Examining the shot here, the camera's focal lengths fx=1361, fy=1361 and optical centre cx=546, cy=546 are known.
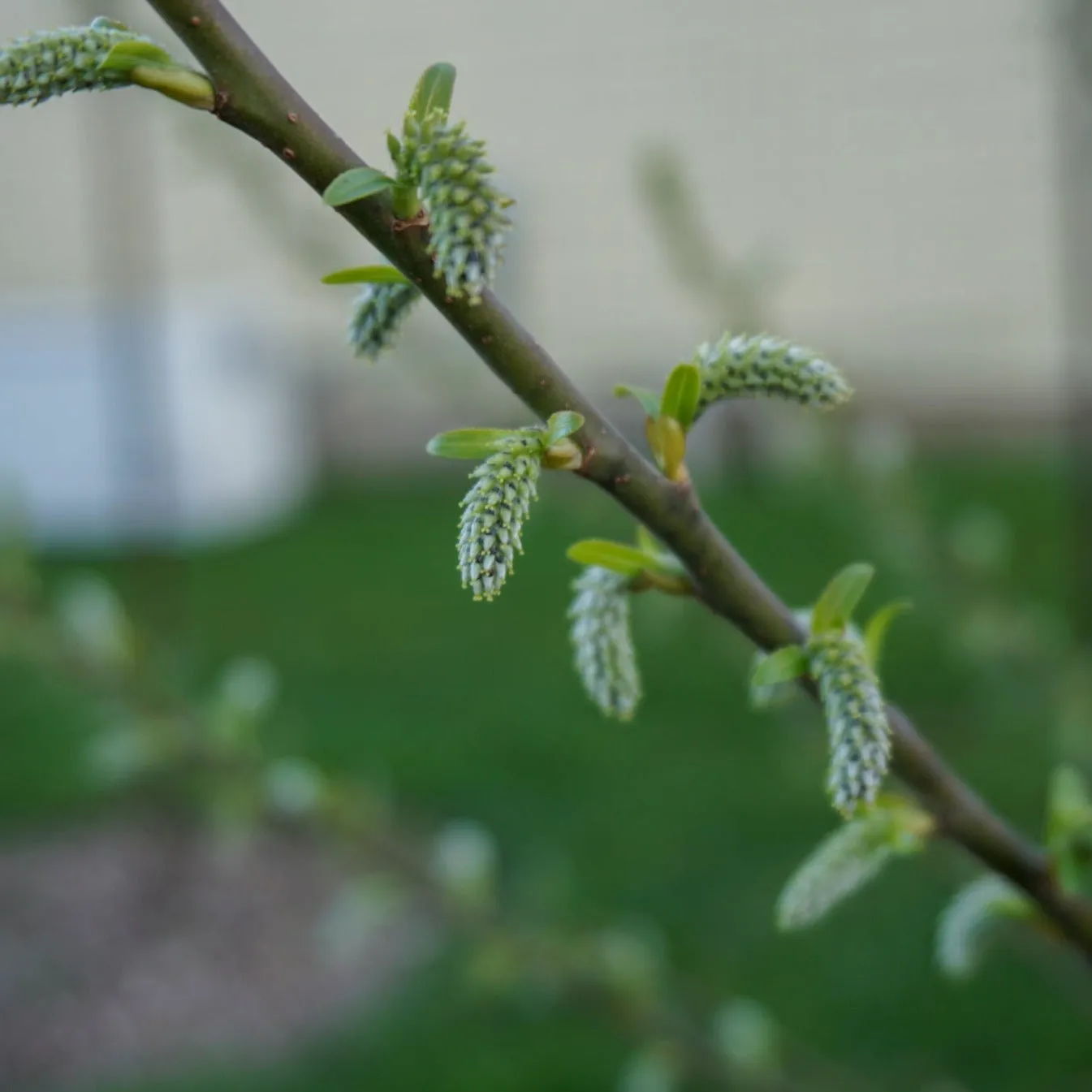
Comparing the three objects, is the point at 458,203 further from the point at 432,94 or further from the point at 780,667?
the point at 780,667

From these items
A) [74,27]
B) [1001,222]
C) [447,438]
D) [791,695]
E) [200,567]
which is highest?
[74,27]

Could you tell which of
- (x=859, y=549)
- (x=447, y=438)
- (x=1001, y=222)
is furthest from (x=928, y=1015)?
(x=1001, y=222)

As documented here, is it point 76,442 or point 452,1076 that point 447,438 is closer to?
Result: point 452,1076

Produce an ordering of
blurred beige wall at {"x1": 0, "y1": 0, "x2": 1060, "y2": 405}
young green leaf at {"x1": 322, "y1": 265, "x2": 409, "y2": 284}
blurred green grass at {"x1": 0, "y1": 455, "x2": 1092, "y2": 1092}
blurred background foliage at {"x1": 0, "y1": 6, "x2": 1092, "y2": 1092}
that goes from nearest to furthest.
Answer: young green leaf at {"x1": 322, "y1": 265, "x2": 409, "y2": 284} < blurred background foliage at {"x1": 0, "y1": 6, "x2": 1092, "y2": 1092} < blurred green grass at {"x1": 0, "y1": 455, "x2": 1092, "y2": 1092} < blurred beige wall at {"x1": 0, "y1": 0, "x2": 1060, "y2": 405}

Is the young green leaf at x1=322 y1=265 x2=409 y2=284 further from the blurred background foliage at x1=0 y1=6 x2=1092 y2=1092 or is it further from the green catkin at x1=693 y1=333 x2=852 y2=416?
the blurred background foliage at x1=0 y1=6 x2=1092 y2=1092

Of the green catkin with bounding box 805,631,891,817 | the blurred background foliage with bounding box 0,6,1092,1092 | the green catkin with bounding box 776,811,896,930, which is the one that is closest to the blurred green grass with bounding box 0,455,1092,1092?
the blurred background foliage with bounding box 0,6,1092,1092

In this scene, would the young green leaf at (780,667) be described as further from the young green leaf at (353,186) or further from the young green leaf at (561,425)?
the young green leaf at (353,186)
